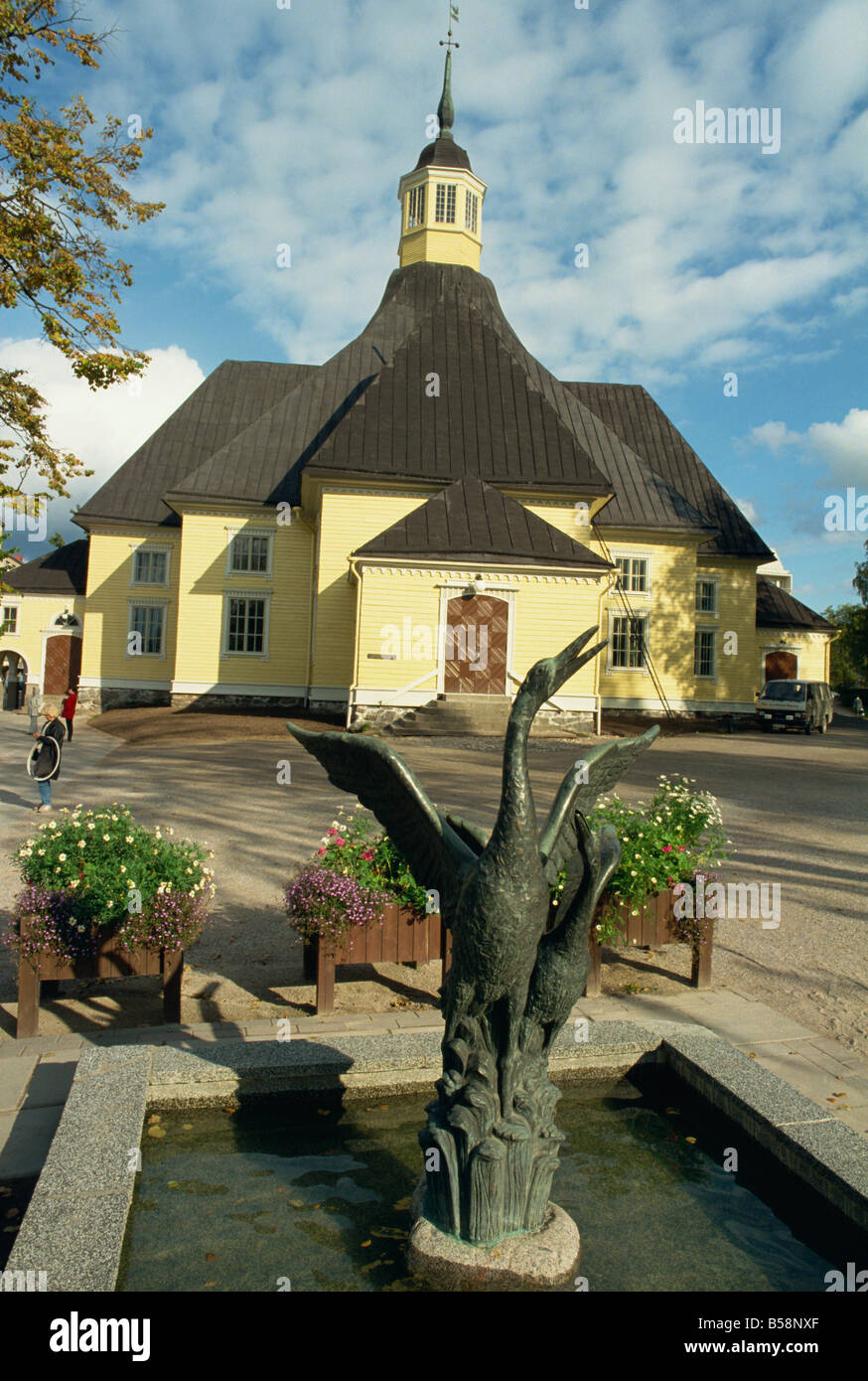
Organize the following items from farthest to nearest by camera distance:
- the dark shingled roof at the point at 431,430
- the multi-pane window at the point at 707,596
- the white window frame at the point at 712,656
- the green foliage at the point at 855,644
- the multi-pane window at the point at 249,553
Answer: the green foliage at the point at 855,644, the multi-pane window at the point at 707,596, the white window frame at the point at 712,656, the multi-pane window at the point at 249,553, the dark shingled roof at the point at 431,430

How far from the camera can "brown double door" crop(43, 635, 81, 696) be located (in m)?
34.2

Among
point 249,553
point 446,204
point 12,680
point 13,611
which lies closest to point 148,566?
point 249,553

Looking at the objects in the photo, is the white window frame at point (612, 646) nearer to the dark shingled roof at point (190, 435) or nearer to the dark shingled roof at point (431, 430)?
the dark shingled roof at point (431, 430)

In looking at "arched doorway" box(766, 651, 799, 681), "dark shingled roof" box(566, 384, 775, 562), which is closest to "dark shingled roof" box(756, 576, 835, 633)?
"arched doorway" box(766, 651, 799, 681)

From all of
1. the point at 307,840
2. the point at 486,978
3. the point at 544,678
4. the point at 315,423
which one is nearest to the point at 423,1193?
the point at 486,978

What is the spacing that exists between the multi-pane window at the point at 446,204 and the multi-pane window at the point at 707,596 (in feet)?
52.0

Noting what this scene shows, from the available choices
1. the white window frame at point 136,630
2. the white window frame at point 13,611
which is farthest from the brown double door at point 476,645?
the white window frame at point 13,611

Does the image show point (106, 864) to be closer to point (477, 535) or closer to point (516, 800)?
point (516, 800)

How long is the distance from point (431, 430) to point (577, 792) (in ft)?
76.9

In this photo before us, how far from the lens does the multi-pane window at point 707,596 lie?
103ft

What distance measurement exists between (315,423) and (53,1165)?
28.6m

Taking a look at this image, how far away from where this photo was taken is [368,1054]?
4.62 m
